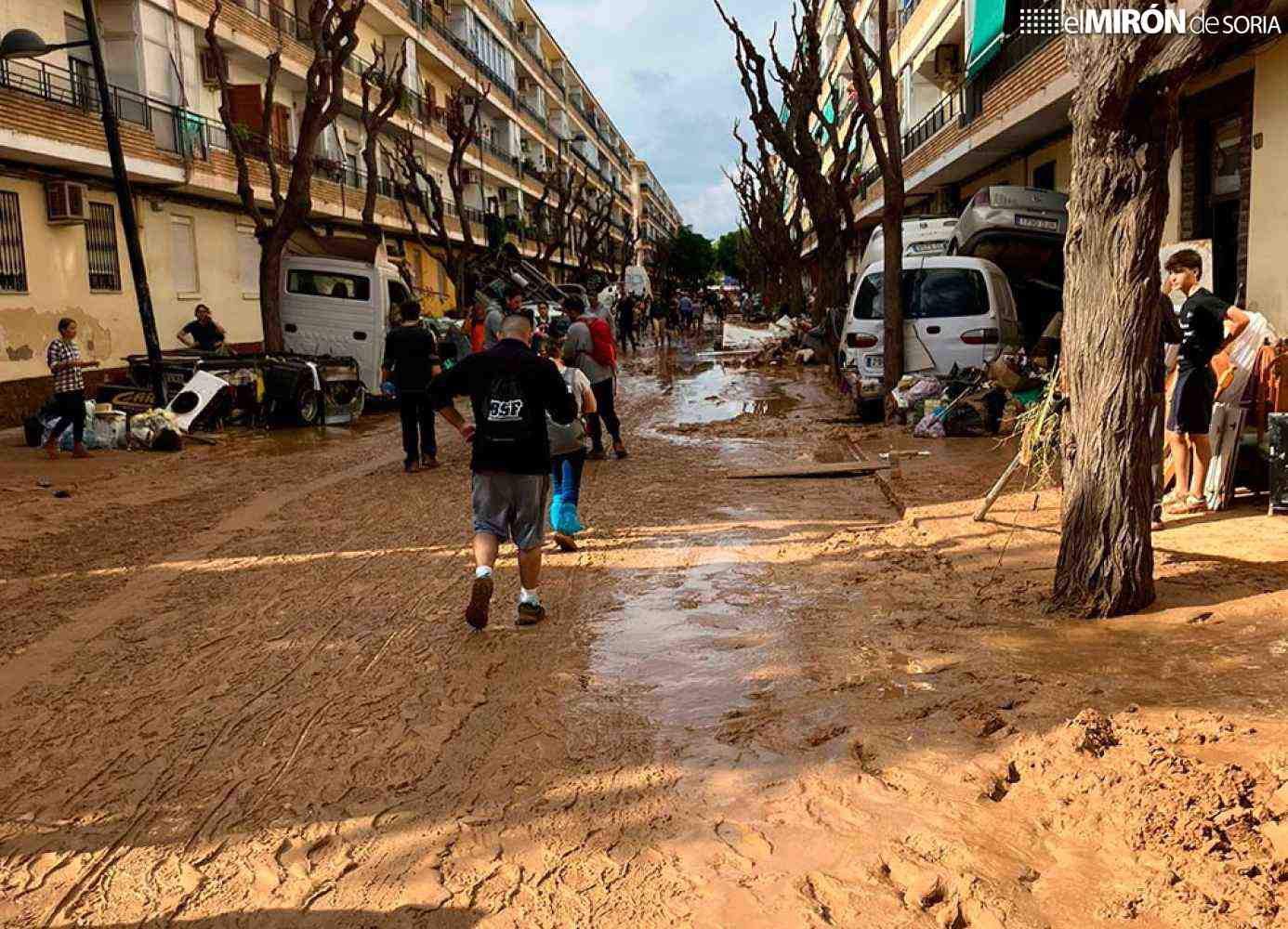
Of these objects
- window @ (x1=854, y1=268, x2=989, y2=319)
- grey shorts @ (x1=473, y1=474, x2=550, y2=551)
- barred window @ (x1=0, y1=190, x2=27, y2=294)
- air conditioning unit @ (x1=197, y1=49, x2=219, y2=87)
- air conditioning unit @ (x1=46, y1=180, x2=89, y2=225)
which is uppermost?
air conditioning unit @ (x1=197, y1=49, x2=219, y2=87)

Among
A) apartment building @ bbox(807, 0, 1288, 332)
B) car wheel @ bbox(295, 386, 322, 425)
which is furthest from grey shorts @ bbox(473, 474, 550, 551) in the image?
car wheel @ bbox(295, 386, 322, 425)

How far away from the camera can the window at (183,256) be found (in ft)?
72.3

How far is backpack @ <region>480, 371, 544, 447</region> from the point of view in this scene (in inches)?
217

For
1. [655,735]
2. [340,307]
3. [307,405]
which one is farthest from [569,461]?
[340,307]

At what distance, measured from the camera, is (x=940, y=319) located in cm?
1320

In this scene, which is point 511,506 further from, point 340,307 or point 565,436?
point 340,307

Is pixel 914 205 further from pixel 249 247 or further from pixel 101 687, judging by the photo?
pixel 101 687

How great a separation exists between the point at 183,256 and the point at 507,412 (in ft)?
63.8

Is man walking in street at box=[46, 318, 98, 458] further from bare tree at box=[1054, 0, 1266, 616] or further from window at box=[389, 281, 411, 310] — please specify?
bare tree at box=[1054, 0, 1266, 616]

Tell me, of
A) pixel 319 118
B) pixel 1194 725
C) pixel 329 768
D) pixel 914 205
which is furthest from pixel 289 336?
pixel 914 205

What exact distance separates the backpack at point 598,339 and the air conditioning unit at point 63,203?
1163 cm

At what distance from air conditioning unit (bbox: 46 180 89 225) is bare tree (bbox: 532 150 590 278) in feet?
74.7

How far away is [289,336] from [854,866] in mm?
16590

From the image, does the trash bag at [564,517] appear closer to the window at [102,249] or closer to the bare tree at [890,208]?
the bare tree at [890,208]
